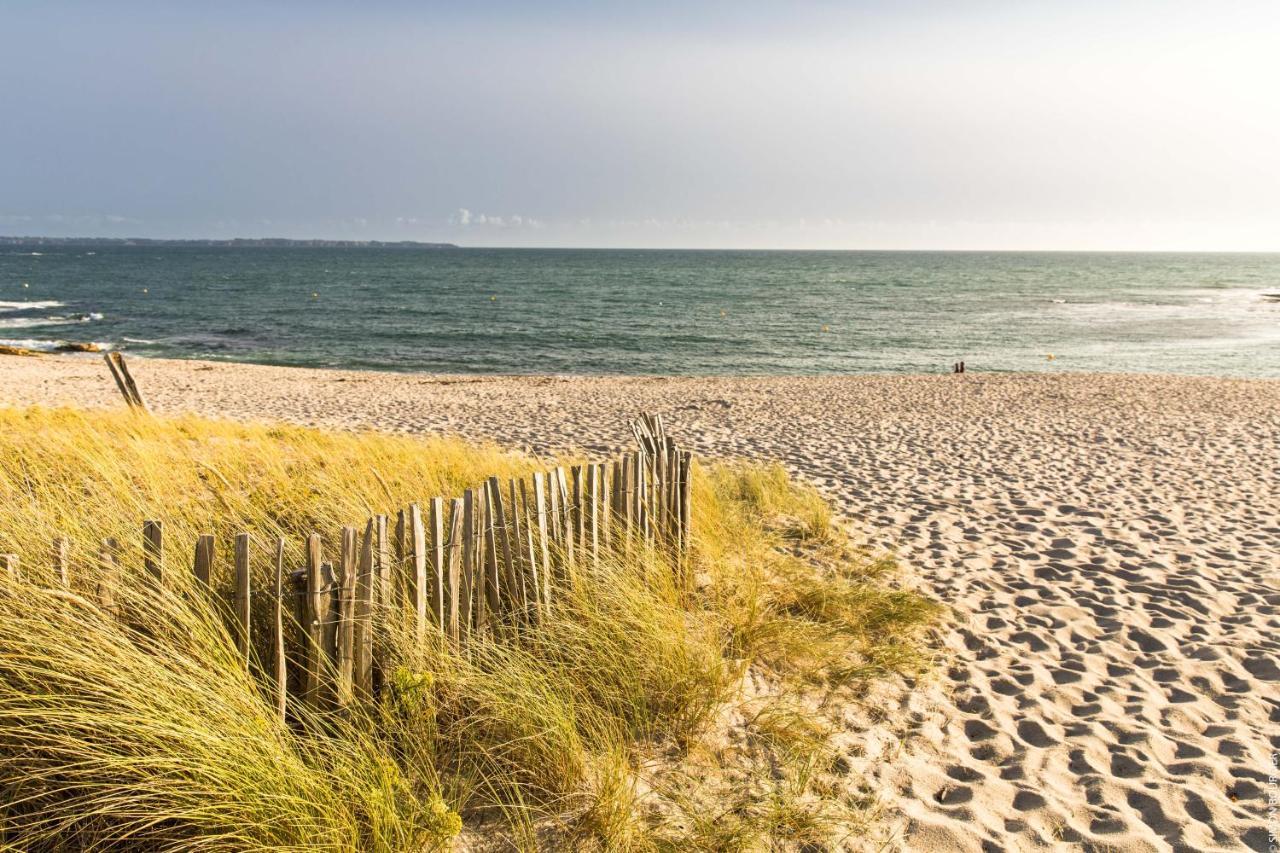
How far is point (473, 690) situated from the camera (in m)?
3.59

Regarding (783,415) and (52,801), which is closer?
(52,801)

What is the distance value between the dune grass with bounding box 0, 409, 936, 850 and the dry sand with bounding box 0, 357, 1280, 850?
21.9 inches

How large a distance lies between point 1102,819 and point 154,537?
4.23 m

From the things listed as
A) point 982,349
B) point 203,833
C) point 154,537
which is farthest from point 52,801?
point 982,349

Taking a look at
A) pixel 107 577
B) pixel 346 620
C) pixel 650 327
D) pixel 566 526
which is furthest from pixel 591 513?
pixel 650 327

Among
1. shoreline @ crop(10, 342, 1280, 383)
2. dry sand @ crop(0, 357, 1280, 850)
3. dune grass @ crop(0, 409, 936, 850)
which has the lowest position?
shoreline @ crop(10, 342, 1280, 383)

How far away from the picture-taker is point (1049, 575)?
20.6ft

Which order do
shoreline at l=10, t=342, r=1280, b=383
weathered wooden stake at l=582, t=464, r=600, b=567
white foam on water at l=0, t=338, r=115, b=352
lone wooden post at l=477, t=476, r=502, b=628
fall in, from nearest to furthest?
lone wooden post at l=477, t=476, r=502, b=628
weathered wooden stake at l=582, t=464, r=600, b=567
shoreline at l=10, t=342, r=1280, b=383
white foam on water at l=0, t=338, r=115, b=352

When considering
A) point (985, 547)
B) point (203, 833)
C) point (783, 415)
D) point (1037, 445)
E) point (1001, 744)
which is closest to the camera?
point (203, 833)

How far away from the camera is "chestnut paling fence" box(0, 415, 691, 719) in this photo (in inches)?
124

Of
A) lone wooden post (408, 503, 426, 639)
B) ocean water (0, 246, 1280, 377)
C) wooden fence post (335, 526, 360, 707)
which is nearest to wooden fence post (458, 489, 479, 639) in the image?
lone wooden post (408, 503, 426, 639)

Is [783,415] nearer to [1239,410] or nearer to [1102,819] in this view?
[1239,410]

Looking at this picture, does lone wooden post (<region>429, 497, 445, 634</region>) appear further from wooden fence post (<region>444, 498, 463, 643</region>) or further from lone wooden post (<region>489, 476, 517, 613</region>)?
lone wooden post (<region>489, 476, 517, 613</region>)

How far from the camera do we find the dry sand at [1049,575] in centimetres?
348
